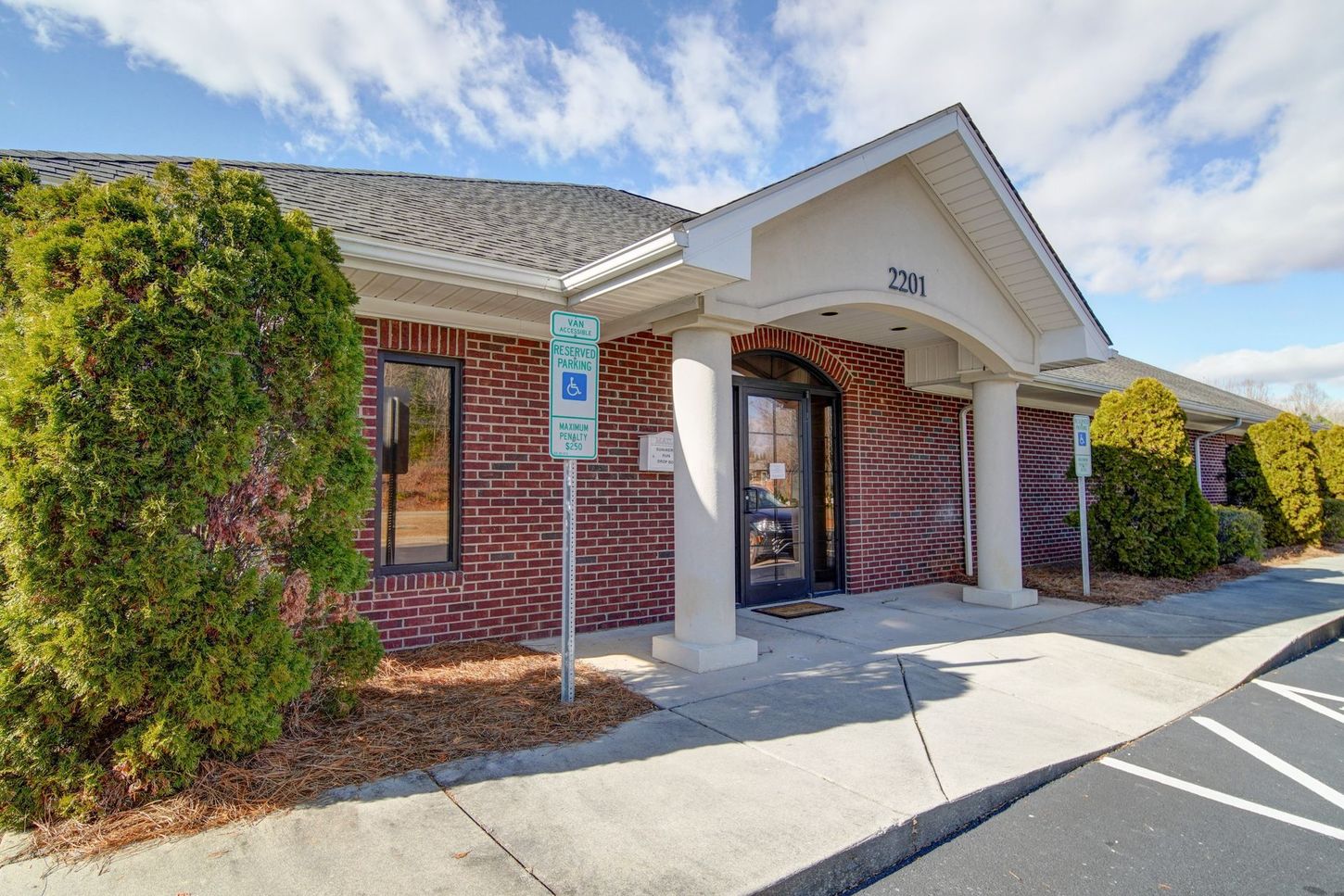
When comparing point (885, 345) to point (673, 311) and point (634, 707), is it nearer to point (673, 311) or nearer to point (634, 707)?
point (673, 311)

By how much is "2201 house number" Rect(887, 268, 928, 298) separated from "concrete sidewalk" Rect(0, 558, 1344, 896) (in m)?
3.26

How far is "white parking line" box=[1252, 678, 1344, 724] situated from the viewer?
4.94 meters

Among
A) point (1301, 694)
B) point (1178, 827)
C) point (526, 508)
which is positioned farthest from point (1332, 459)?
point (526, 508)

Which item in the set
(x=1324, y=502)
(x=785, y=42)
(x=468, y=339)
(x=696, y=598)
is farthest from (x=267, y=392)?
(x=1324, y=502)

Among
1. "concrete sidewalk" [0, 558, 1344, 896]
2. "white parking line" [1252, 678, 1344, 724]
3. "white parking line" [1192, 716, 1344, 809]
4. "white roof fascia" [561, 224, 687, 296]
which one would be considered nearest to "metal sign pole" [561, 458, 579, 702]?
"concrete sidewalk" [0, 558, 1344, 896]

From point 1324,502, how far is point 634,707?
1872 cm

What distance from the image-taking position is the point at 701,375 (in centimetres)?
560

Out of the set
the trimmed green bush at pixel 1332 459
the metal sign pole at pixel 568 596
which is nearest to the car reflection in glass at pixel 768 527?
the metal sign pole at pixel 568 596

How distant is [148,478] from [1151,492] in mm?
11371

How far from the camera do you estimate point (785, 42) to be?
309 inches

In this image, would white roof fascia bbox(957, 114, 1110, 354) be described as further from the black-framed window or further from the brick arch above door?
the black-framed window

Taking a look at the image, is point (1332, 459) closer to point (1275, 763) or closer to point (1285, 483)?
point (1285, 483)

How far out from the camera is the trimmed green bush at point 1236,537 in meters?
11.9

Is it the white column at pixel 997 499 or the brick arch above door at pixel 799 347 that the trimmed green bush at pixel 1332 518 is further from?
the brick arch above door at pixel 799 347
